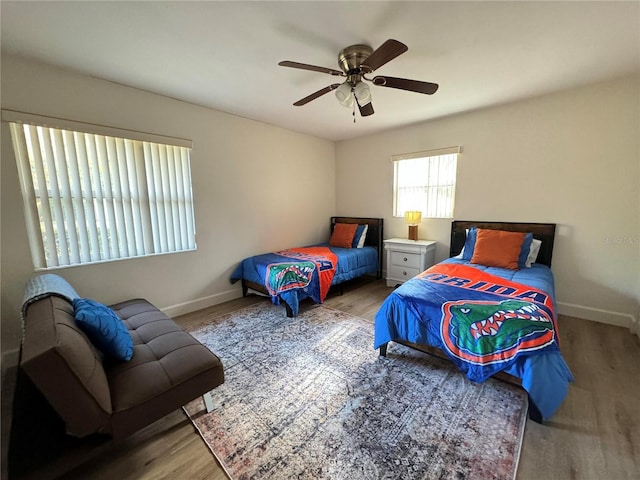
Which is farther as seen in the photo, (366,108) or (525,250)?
(525,250)

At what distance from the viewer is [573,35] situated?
177cm

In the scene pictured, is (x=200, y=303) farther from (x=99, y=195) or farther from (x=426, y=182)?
(x=426, y=182)

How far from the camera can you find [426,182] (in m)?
3.85

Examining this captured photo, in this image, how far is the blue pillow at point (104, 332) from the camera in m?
1.39

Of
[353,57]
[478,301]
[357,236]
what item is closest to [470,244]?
[478,301]

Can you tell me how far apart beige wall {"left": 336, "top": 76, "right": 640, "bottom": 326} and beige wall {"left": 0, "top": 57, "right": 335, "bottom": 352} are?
2.13 m

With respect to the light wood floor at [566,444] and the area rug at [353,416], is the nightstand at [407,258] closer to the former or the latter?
the area rug at [353,416]

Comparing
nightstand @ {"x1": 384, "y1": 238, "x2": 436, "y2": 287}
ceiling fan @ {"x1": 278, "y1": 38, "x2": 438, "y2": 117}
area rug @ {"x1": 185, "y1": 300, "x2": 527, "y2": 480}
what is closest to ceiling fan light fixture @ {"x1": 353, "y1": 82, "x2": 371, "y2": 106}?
ceiling fan @ {"x1": 278, "y1": 38, "x2": 438, "y2": 117}

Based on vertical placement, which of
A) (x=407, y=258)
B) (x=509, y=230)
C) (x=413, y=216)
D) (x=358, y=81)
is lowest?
(x=407, y=258)

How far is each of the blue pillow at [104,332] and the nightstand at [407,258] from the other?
3269 mm

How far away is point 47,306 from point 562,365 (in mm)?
2861

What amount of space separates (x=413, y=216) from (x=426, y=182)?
Answer: 0.57m

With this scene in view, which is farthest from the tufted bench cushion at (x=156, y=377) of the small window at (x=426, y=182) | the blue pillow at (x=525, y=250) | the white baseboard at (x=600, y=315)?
the white baseboard at (x=600, y=315)

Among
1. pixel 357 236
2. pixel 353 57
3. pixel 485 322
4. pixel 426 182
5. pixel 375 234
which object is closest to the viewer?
pixel 485 322
